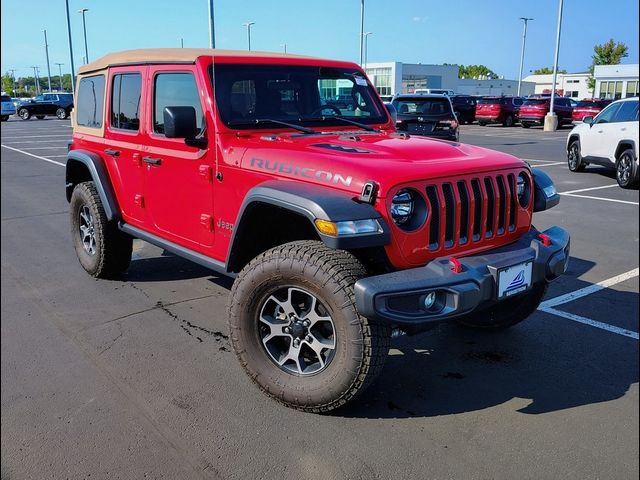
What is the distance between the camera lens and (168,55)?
4383mm

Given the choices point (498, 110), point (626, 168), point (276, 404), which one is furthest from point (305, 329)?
point (498, 110)

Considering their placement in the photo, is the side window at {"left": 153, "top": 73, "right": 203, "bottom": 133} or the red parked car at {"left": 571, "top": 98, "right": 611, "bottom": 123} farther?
the red parked car at {"left": 571, "top": 98, "right": 611, "bottom": 123}

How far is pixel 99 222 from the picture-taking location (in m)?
5.23

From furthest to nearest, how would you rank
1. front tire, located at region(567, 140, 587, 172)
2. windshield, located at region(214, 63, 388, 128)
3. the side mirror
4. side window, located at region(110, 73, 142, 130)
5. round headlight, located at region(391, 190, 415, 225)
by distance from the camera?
front tire, located at region(567, 140, 587, 172) → side window, located at region(110, 73, 142, 130) → windshield, located at region(214, 63, 388, 128) → the side mirror → round headlight, located at region(391, 190, 415, 225)

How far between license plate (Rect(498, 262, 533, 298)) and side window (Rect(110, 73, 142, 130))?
303cm

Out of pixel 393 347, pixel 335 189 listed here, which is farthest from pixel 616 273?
pixel 335 189

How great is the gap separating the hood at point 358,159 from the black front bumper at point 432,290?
0.47m

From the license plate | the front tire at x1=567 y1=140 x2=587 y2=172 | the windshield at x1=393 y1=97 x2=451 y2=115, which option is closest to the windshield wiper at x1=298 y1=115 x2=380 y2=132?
the license plate

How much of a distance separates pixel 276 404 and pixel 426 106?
12.4 meters

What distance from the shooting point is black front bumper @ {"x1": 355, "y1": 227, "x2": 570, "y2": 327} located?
9.16 ft

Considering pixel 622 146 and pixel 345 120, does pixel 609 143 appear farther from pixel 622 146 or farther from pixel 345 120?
pixel 345 120

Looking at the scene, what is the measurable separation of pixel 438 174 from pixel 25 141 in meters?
22.5

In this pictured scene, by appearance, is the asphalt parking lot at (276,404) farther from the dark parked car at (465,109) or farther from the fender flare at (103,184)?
the dark parked car at (465,109)

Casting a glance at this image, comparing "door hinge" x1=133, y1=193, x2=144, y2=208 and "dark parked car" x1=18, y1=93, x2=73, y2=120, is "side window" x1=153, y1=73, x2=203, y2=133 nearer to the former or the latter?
"door hinge" x1=133, y1=193, x2=144, y2=208
